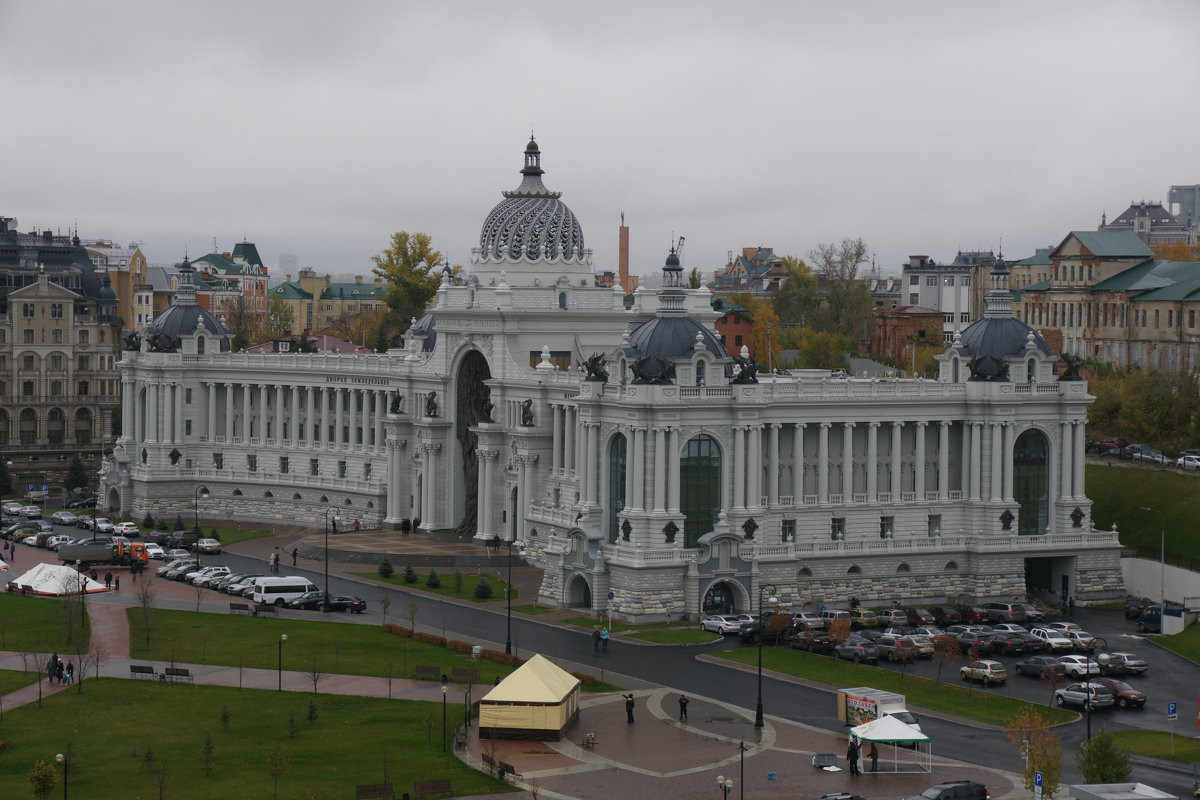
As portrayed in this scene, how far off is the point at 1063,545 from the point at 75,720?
56759 millimetres

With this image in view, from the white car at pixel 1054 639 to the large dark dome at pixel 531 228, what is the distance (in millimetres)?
45894

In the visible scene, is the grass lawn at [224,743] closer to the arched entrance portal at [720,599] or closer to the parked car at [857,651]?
the parked car at [857,651]

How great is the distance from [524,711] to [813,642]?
23317 millimetres

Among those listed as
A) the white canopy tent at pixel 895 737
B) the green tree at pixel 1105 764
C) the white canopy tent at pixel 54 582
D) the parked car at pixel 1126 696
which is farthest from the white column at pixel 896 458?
the green tree at pixel 1105 764

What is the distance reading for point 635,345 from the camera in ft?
360

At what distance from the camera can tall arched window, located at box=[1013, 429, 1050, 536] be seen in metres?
116

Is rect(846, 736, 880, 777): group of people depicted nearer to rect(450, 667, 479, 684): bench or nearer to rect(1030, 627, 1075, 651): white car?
rect(450, 667, 479, 684): bench

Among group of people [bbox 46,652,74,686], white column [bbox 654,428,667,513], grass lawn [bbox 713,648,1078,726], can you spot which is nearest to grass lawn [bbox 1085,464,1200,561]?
grass lawn [bbox 713,648,1078,726]

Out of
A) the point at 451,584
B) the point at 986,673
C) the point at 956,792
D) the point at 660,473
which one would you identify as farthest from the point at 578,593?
the point at 956,792

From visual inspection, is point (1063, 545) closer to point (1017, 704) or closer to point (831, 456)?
point (831, 456)

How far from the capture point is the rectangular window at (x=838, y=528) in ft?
375

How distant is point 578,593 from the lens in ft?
359

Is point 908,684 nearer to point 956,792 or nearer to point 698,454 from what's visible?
point 956,792

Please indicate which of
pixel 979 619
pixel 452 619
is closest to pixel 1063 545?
pixel 979 619
